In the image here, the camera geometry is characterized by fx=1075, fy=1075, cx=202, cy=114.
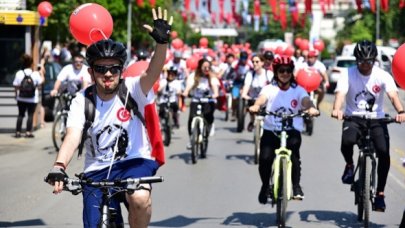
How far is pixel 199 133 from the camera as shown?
16.5 metres

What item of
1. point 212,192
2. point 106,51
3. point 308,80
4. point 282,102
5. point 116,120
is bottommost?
point 212,192

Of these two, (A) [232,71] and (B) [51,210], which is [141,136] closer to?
(B) [51,210]

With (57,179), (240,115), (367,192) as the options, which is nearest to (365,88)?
(367,192)

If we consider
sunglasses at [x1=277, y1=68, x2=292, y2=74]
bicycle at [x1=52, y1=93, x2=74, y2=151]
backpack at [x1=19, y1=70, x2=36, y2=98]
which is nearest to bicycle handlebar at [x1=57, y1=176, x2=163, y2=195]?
sunglasses at [x1=277, y1=68, x2=292, y2=74]

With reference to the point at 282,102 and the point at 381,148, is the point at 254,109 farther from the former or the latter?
the point at 381,148

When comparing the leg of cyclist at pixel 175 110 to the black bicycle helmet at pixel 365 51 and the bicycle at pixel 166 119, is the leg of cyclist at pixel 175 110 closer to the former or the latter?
the bicycle at pixel 166 119

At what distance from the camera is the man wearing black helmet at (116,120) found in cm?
639

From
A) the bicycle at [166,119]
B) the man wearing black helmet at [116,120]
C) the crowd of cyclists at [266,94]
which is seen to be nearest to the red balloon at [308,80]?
the crowd of cyclists at [266,94]

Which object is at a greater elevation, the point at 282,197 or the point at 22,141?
the point at 282,197

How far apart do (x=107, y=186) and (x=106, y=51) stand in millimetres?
822

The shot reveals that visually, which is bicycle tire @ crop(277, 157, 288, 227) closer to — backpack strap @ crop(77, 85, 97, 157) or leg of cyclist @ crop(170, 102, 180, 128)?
backpack strap @ crop(77, 85, 97, 157)

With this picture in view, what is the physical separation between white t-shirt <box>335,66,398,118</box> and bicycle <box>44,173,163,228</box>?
4.92m

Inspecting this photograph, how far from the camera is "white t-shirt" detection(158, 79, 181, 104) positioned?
19962 mm

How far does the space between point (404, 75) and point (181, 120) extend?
19.3 m
